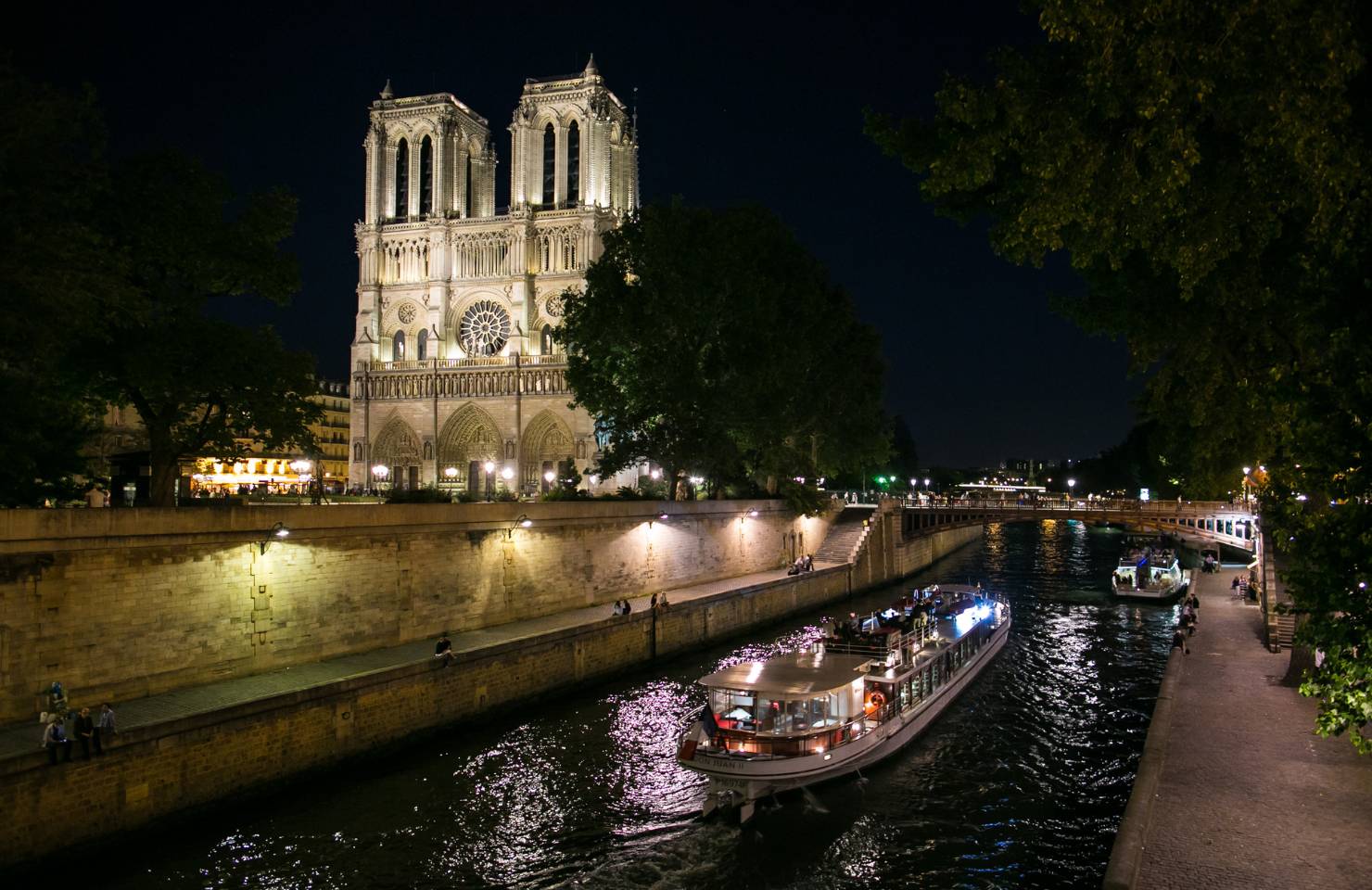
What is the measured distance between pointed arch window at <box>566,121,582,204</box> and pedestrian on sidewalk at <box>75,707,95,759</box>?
62477 millimetres

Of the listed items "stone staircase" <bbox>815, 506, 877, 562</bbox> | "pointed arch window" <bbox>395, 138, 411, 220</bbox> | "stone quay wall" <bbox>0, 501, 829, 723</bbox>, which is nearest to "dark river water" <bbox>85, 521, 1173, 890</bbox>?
"stone quay wall" <bbox>0, 501, 829, 723</bbox>

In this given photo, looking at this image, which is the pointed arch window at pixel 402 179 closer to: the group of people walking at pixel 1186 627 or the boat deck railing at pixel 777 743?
the group of people walking at pixel 1186 627

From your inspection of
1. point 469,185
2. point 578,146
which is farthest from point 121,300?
point 469,185

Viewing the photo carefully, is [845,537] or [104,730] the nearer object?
[104,730]

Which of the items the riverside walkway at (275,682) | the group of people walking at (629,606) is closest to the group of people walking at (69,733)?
the riverside walkway at (275,682)

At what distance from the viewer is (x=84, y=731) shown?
45.5 feet

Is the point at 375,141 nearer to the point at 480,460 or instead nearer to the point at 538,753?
the point at 480,460

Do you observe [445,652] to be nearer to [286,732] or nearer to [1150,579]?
[286,732]

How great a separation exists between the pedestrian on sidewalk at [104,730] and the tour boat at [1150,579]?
39.4 m

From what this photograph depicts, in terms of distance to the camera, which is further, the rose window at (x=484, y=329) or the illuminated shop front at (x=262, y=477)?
the rose window at (x=484, y=329)

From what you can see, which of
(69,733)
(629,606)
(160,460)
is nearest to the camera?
(69,733)

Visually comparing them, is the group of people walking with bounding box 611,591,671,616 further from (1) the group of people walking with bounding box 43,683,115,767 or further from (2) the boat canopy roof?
(1) the group of people walking with bounding box 43,683,115,767

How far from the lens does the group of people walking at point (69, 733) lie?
13.4m

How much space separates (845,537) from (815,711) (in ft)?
111
